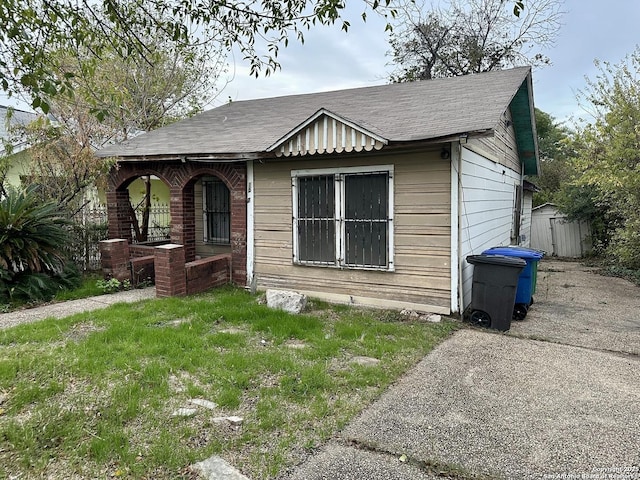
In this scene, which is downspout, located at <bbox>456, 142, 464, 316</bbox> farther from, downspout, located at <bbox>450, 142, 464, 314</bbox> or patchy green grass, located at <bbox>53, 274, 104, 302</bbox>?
patchy green grass, located at <bbox>53, 274, 104, 302</bbox>

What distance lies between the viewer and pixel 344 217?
6598mm

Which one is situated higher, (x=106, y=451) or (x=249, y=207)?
(x=249, y=207)

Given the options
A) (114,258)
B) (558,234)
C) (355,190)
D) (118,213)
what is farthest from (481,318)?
(558,234)

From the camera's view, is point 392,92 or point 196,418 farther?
point 392,92

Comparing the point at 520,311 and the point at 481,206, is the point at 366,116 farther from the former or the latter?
the point at 520,311

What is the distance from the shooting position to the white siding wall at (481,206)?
6.13m

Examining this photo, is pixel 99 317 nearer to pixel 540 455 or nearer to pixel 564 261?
pixel 540 455

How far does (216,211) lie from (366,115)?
→ 3.87 meters

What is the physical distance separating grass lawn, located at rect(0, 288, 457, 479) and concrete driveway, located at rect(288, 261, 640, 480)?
0.25 metres

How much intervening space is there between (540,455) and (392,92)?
8272 millimetres

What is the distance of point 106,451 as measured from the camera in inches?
106

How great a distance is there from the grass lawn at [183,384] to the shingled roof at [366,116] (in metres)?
2.77

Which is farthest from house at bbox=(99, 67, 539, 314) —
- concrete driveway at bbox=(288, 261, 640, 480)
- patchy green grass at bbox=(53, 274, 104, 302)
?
concrete driveway at bbox=(288, 261, 640, 480)

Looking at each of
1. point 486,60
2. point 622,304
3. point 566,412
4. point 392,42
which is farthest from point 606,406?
point 392,42
